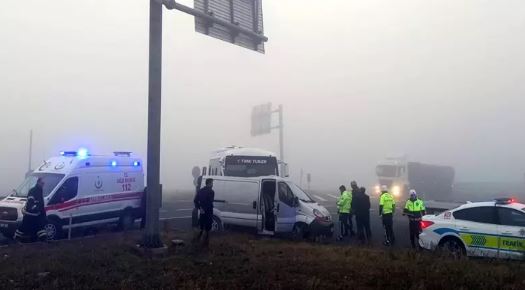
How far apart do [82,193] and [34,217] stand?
2.11m

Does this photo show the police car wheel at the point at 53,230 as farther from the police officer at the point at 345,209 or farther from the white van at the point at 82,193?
the police officer at the point at 345,209

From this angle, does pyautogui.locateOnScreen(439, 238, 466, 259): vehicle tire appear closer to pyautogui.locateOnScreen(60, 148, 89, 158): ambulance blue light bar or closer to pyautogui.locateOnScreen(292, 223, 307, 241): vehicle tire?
pyautogui.locateOnScreen(292, 223, 307, 241): vehicle tire

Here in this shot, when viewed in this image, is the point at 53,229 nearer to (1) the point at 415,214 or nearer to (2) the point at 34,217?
(2) the point at 34,217

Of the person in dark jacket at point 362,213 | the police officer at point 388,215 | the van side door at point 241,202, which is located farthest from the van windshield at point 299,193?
the police officer at point 388,215

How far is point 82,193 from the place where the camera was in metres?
14.9

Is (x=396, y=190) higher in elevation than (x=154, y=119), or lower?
lower

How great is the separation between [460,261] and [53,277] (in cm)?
801

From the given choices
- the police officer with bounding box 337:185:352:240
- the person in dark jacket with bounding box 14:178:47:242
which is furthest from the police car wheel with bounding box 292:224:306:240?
the person in dark jacket with bounding box 14:178:47:242

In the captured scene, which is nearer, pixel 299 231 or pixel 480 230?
pixel 480 230

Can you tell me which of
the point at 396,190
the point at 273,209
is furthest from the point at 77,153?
the point at 396,190

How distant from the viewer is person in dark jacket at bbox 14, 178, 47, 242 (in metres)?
12.8

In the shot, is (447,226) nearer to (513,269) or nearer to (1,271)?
(513,269)

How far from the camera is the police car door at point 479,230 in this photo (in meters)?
11.0

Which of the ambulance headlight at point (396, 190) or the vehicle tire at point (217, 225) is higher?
the ambulance headlight at point (396, 190)
